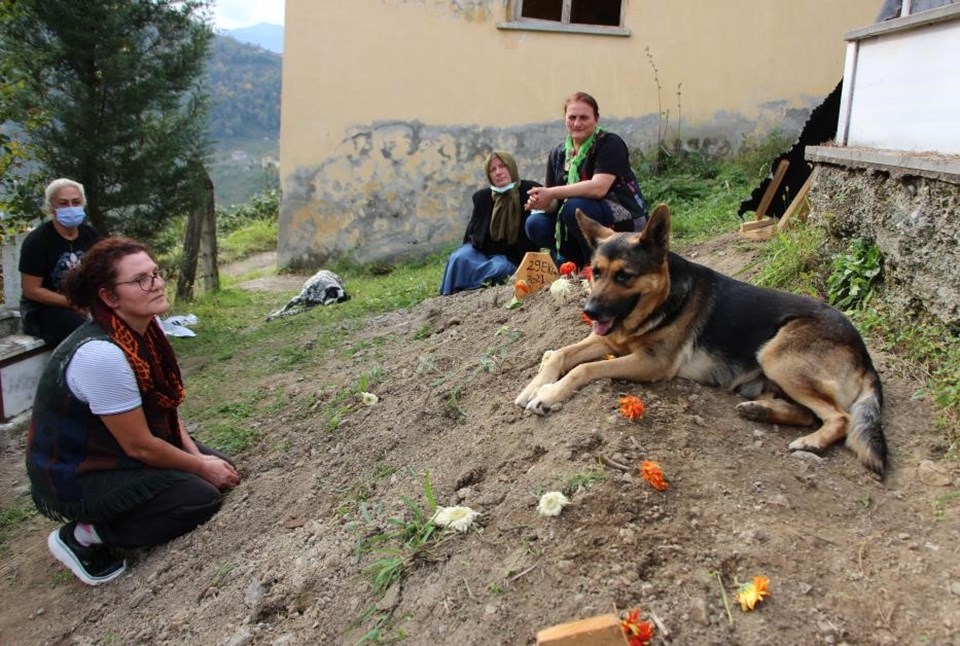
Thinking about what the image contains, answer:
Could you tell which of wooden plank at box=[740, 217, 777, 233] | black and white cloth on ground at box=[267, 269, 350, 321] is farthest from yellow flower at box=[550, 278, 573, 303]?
black and white cloth on ground at box=[267, 269, 350, 321]

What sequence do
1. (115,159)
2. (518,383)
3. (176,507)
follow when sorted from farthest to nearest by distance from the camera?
(115,159), (518,383), (176,507)

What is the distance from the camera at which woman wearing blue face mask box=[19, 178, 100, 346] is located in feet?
19.9

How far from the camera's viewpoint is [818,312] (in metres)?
3.63

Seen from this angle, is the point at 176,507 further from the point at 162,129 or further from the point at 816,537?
the point at 162,129

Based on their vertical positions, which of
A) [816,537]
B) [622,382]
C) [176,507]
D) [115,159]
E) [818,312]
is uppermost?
[115,159]

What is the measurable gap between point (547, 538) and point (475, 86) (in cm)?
923

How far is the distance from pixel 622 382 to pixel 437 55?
843cm

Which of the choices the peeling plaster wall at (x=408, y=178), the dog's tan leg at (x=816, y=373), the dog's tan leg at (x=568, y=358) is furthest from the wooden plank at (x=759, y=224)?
the peeling plaster wall at (x=408, y=178)

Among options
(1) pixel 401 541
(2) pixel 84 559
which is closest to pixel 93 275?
(2) pixel 84 559

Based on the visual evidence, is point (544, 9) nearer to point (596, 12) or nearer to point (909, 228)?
point (596, 12)

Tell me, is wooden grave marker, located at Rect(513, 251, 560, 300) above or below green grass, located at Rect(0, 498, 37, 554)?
above

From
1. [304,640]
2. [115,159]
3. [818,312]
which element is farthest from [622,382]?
[115,159]

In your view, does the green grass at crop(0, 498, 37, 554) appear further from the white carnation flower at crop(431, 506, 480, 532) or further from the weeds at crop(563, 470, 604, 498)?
the weeds at crop(563, 470, 604, 498)

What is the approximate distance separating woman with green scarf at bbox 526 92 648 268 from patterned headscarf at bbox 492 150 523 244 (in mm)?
1219
